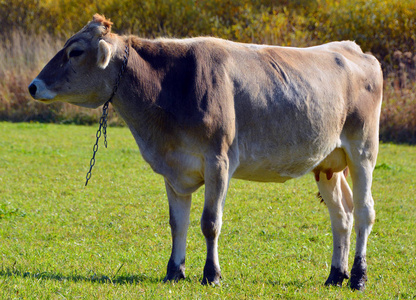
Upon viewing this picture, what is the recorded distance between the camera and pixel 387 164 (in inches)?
508

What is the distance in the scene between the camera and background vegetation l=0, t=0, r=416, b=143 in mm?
18516

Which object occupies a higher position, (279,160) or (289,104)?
(289,104)

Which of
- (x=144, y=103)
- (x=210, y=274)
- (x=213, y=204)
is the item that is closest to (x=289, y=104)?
(x=213, y=204)

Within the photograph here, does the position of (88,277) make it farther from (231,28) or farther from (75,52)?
(231,28)

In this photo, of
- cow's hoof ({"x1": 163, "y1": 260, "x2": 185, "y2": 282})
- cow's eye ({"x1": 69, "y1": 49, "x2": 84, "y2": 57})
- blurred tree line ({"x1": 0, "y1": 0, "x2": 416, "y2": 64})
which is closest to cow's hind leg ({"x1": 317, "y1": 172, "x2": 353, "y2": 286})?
cow's hoof ({"x1": 163, "y1": 260, "x2": 185, "y2": 282})

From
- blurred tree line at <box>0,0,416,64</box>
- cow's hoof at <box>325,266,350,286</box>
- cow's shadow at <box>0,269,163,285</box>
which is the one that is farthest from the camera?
blurred tree line at <box>0,0,416,64</box>

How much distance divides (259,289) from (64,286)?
1.74 m

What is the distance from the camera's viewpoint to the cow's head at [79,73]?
18.1 feet

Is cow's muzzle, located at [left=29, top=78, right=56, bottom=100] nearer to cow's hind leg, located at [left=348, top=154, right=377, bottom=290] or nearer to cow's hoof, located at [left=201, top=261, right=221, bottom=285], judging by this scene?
cow's hoof, located at [left=201, top=261, right=221, bottom=285]

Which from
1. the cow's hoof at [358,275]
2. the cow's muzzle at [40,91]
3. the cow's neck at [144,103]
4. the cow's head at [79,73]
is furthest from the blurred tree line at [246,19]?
the cow's muzzle at [40,91]

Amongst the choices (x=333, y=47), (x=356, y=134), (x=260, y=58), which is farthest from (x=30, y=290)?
(x=333, y=47)

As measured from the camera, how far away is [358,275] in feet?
19.7

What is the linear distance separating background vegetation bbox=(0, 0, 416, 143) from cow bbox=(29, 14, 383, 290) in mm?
11326

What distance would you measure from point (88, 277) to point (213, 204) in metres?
1.42
